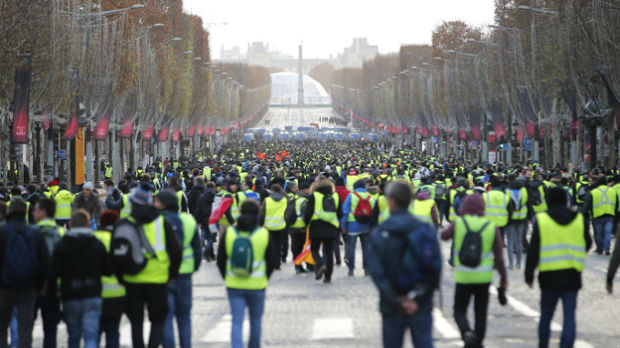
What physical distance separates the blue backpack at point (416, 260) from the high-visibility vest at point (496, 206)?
9.92 m

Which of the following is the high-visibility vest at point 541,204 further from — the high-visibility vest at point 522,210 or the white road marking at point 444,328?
the white road marking at point 444,328

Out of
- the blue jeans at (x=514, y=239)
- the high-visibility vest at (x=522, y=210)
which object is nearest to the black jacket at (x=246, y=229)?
the blue jeans at (x=514, y=239)

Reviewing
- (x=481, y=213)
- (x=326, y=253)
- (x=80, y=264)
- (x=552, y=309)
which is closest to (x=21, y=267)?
(x=80, y=264)

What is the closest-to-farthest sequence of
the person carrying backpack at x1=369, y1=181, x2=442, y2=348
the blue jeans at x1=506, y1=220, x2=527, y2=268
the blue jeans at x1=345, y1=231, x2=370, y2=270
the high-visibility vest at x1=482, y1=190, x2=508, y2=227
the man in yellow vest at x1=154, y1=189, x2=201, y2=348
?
the person carrying backpack at x1=369, y1=181, x2=442, y2=348 → the man in yellow vest at x1=154, y1=189, x2=201, y2=348 → the high-visibility vest at x1=482, y1=190, x2=508, y2=227 → the blue jeans at x1=345, y1=231, x2=370, y2=270 → the blue jeans at x1=506, y1=220, x2=527, y2=268

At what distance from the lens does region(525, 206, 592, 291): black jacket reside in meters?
10.8

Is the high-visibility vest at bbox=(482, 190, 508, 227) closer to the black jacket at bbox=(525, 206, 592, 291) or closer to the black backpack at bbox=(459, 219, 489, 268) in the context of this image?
the black jacket at bbox=(525, 206, 592, 291)

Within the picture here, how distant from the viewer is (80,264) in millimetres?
10234

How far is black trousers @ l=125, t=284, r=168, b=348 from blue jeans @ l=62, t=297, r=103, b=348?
0.27 meters

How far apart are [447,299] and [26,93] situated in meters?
19.8

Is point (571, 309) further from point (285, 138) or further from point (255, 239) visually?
point (285, 138)

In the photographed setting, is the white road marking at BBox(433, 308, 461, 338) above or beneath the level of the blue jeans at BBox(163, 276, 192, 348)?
beneath

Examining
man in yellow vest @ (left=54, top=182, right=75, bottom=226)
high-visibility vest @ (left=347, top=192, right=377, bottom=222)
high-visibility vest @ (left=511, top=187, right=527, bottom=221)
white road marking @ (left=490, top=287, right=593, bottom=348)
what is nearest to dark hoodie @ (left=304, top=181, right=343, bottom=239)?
high-visibility vest @ (left=347, top=192, right=377, bottom=222)

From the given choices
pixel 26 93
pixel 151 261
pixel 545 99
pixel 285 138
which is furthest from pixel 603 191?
pixel 285 138

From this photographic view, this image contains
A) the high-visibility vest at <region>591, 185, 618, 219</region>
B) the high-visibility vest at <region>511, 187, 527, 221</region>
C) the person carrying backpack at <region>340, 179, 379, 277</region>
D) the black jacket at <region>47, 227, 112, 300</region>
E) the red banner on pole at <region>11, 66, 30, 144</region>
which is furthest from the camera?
the red banner on pole at <region>11, 66, 30, 144</region>
